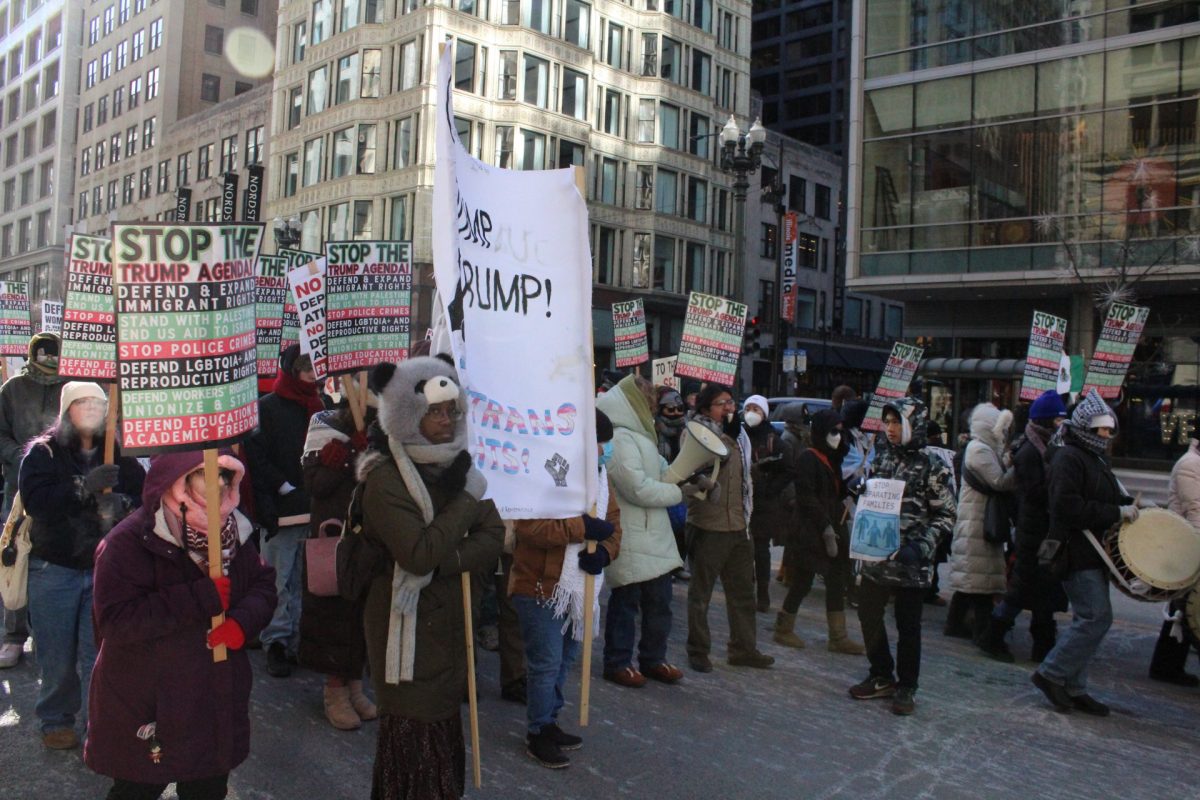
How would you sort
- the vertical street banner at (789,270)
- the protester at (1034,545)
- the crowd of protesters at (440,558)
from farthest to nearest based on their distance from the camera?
the vertical street banner at (789,270), the protester at (1034,545), the crowd of protesters at (440,558)

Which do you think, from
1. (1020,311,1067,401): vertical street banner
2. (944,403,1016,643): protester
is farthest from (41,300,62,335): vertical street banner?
(1020,311,1067,401): vertical street banner

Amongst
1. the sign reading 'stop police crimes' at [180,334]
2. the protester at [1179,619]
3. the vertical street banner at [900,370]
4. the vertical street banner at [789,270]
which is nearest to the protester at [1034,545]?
the protester at [1179,619]

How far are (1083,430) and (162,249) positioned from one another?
5426 mm

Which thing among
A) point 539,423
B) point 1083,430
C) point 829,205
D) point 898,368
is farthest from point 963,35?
point 829,205

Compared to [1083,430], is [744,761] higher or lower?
lower

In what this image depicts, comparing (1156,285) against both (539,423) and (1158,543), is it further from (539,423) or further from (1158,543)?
(539,423)

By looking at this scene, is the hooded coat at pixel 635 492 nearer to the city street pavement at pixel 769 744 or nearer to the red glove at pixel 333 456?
the city street pavement at pixel 769 744

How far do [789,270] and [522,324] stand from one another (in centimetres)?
4498

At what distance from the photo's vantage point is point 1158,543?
6414mm

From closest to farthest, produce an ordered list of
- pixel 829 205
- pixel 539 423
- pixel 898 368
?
1. pixel 539 423
2. pixel 898 368
3. pixel 829 205

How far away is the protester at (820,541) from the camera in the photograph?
7527 millimetres

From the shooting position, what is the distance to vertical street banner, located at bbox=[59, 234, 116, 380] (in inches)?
246

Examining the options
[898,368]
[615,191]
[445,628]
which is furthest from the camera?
[615,191]

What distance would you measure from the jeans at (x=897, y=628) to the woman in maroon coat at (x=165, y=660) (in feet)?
13.1
